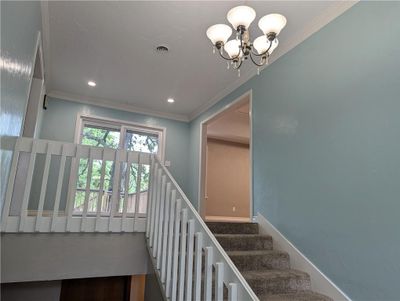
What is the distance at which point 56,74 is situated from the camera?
4316mm

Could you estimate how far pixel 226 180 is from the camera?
7.77 m

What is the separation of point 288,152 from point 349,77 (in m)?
0.99

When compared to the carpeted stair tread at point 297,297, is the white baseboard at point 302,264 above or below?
above

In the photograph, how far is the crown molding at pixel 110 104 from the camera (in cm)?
496

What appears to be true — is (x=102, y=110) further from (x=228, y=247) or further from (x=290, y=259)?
(x=290, y=259)

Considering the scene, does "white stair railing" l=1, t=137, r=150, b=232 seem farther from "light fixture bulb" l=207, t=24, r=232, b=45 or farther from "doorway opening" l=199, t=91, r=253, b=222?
"doorway opening" l=199, t=91, r=253, b=222

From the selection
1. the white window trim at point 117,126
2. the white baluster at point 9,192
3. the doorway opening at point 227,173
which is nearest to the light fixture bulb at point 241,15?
the white baluster at point 9,192

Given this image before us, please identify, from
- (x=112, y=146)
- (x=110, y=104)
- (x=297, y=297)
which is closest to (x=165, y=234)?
(x=297, y=297)

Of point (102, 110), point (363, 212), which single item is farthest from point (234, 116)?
point (363, 212)

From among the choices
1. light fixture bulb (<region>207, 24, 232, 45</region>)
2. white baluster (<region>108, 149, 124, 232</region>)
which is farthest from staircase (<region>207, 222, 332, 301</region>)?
light fixture bulb (<region>207, 24, 232, 45</region>)

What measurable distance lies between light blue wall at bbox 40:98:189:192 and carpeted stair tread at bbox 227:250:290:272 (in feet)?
9.97

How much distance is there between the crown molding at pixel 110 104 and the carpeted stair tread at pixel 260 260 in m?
3.63

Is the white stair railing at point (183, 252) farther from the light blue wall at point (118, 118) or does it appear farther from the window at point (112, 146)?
the light blue wall at point (118, 118)

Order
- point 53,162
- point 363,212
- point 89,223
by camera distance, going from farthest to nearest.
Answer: point 53,162
point 89,223
point 363,212
